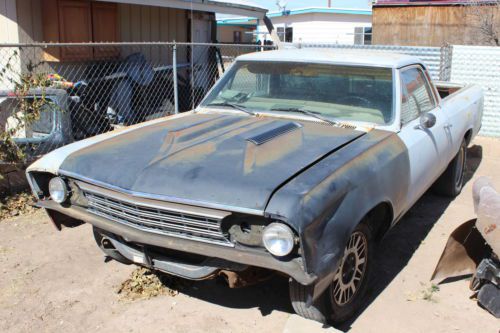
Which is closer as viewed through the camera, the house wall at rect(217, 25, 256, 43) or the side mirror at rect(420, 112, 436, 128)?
the side mirror at rect(420, 112, 436, 128)

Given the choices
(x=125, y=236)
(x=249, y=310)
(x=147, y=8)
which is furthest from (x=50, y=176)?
(x=147, y=8)

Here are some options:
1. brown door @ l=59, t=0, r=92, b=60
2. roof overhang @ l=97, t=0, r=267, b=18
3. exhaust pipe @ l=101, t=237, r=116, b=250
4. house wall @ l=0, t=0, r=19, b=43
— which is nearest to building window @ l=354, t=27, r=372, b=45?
roof overhang @ l=97, t=0, r=267, b=18

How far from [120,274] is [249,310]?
1.15 metres

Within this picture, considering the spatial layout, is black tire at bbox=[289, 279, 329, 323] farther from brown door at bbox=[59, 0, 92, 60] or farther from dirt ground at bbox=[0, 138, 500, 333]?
brown door at bbox=[59, 0, 92, 60]

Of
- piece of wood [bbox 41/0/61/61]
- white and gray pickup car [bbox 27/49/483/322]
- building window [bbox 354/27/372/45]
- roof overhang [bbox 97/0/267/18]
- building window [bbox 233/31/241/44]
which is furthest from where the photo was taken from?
building window [bbox 233/31/241/44]

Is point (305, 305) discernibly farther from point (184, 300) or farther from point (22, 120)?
point (22, 120)

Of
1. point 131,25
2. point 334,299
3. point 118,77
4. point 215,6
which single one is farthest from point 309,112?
point 215,6

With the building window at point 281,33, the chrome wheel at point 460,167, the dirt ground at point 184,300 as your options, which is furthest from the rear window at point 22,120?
the building window at point 281,33

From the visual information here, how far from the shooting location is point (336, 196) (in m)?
2.89

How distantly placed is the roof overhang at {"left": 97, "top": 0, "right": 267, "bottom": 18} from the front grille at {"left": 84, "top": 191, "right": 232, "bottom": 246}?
23.5ft

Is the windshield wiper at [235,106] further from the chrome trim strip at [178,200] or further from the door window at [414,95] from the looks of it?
the chrome trim strip at [178,200]

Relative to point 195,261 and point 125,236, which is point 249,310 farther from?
point 125,236

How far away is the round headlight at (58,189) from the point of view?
3.42 meters

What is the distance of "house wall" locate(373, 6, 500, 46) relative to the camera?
49.7 ft
